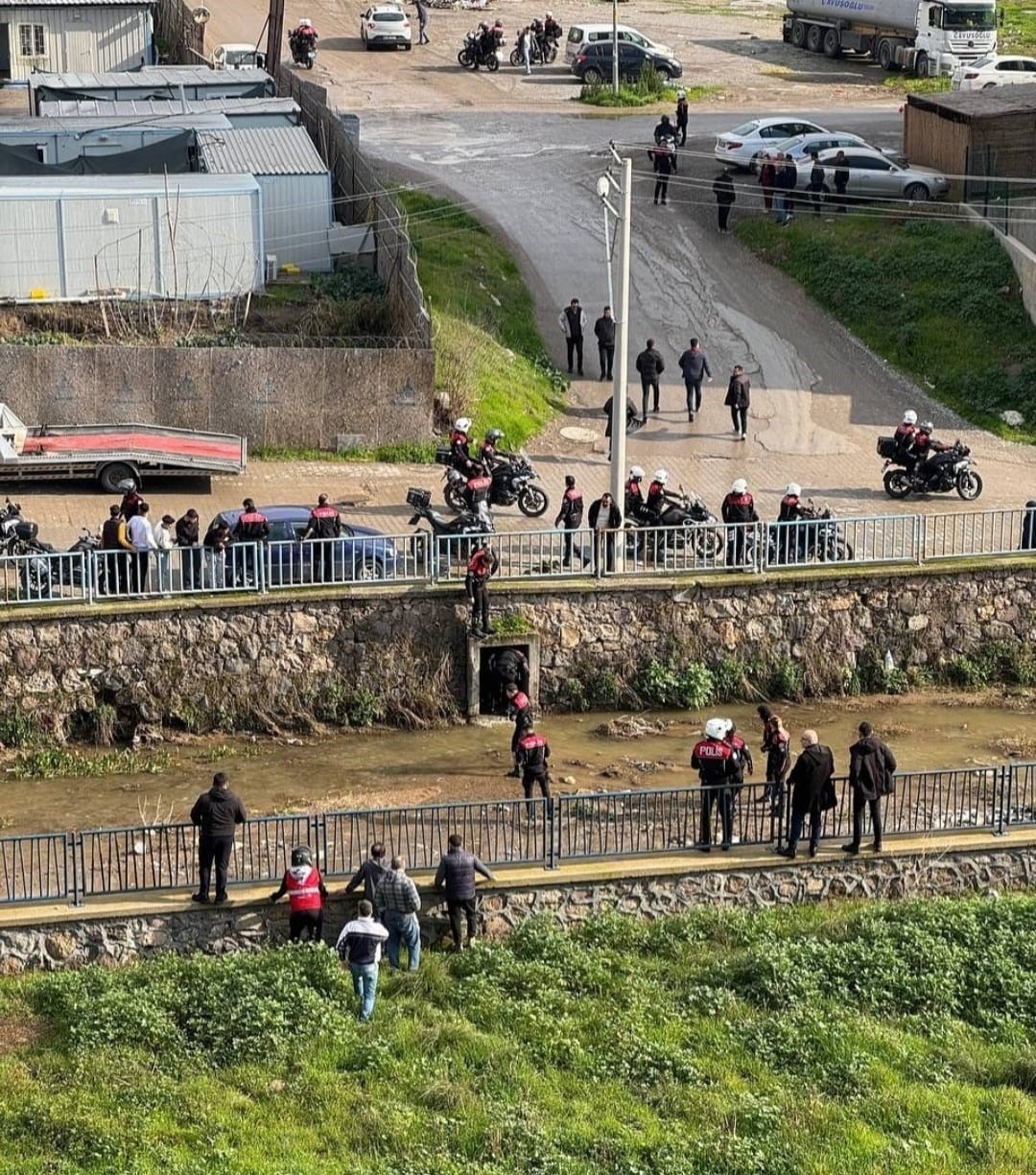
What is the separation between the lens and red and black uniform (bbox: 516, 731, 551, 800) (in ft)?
75.7

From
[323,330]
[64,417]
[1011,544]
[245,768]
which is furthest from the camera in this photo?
[323,330]

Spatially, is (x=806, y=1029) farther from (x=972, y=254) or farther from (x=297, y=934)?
(x=972, y=254)

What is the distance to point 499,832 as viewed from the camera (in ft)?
72.5

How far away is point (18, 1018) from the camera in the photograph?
19562mm

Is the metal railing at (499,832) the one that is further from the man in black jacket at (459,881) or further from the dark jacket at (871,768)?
the dark jacket at (871,768)

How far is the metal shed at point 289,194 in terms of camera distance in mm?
37219

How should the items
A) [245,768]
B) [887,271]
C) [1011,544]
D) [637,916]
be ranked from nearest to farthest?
[637,916] → [245,768] → [1011,544] → [887,271]

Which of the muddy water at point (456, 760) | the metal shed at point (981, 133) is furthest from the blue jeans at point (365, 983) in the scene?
the metal shed at point (981, 133)

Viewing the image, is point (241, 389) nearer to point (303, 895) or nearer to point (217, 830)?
point (217, 830)

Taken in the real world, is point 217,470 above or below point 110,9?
below

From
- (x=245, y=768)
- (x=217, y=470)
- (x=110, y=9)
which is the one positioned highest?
(x=110, y=9)

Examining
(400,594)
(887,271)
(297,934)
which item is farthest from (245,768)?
(887,271)

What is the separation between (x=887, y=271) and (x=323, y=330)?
34.9 feet

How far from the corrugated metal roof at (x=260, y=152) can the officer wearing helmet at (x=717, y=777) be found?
17.8m
